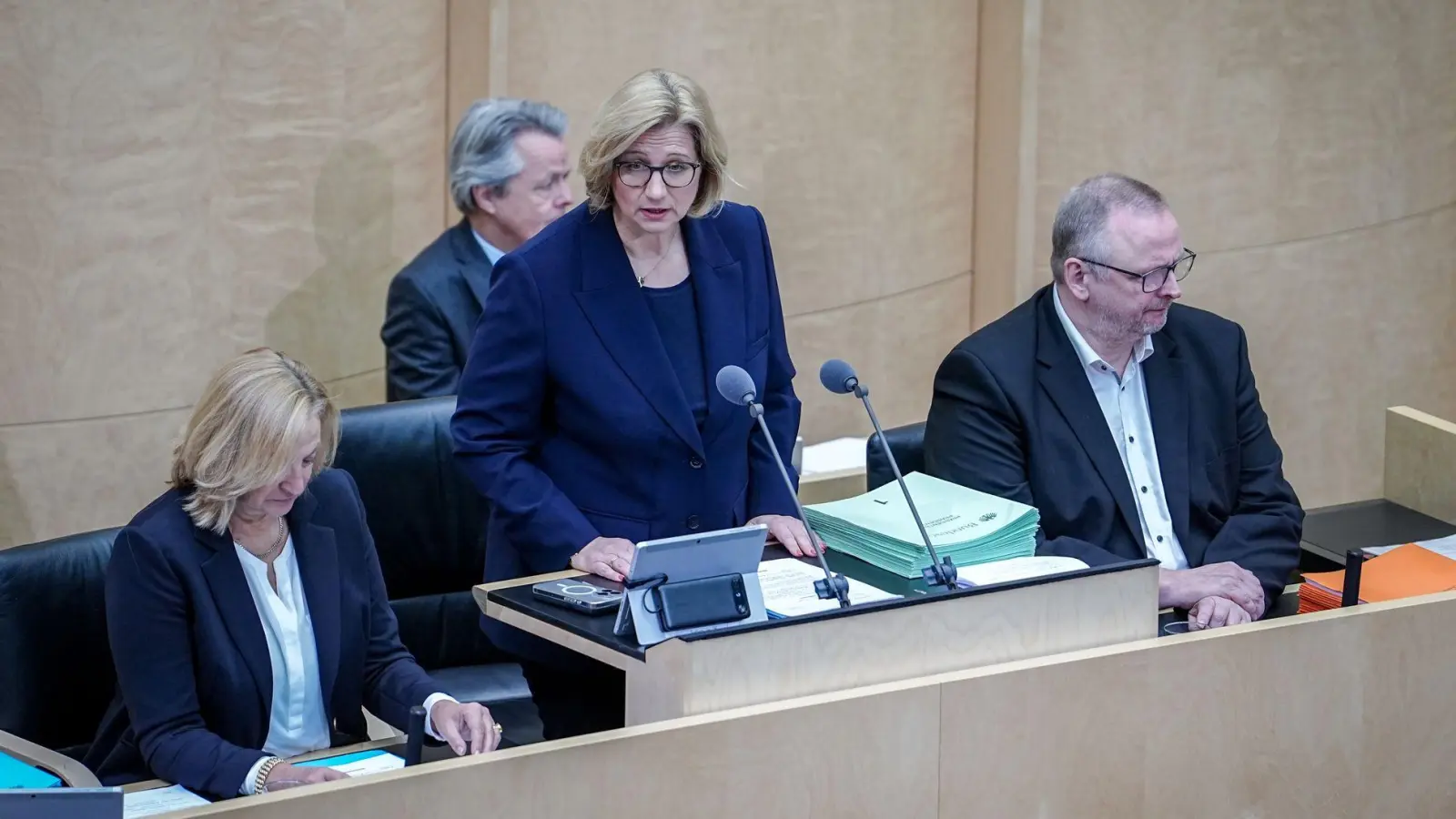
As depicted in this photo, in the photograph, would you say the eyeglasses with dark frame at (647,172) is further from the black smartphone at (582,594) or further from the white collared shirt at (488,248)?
the white collared shirt at (488,248)

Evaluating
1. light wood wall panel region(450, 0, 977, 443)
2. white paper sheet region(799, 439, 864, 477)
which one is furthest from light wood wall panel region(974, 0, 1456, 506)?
white paper sheet region(799, 439, 864, 477)

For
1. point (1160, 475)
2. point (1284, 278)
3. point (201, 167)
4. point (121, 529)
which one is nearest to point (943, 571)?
point (1160, 475)

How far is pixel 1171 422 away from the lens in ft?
10.6

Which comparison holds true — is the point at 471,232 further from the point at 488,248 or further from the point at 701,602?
the point at 701,602

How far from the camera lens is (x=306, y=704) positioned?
104 inches

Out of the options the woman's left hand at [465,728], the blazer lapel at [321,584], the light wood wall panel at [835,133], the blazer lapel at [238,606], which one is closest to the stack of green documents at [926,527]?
the woman's left hand at [465,728]

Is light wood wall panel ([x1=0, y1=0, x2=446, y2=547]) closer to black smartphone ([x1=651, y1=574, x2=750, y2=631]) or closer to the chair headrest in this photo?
the chair headrest

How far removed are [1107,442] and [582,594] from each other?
3.85 feet

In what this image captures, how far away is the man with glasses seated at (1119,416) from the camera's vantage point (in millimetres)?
3127

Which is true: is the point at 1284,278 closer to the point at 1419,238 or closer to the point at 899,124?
the point at 1419,238

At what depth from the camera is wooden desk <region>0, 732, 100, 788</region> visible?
220 cm

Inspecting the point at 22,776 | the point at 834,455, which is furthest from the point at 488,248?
the point at 22,776

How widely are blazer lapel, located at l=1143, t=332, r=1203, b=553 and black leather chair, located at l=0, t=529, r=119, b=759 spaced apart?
1806 mm

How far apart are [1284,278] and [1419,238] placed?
1.73 ft
